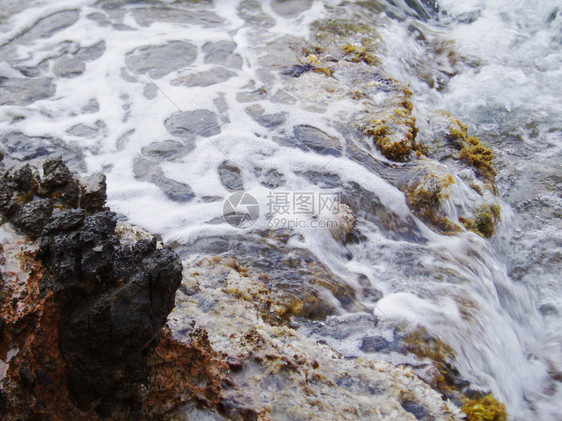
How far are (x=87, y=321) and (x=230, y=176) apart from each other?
2842mm

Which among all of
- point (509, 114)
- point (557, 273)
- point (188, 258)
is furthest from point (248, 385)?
point (509, 114)

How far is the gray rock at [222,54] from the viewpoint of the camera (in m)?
6.04

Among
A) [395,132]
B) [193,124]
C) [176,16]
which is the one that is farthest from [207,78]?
[395,132]

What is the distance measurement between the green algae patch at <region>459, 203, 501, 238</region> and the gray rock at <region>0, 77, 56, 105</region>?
15.8ft

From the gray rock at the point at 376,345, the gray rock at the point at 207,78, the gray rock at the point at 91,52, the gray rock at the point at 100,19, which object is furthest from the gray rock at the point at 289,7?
the gray rock at the point at 376,345

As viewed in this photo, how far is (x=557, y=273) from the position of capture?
4.39m

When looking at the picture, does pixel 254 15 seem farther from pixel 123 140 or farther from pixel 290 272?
pixel 290 272

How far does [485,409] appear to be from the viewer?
8.38 ft

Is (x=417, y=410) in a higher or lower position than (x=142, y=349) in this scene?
lower

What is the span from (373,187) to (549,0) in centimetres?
731

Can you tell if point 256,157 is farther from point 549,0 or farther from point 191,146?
point 549,0

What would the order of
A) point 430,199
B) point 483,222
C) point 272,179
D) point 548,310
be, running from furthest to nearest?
1. point 483,222
2. point 272,179
3. point 430,199
4. point 548,310

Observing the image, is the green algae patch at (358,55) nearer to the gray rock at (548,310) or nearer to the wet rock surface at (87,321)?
the gray rock at (548,310)

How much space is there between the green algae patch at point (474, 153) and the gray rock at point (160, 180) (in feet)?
9.85
